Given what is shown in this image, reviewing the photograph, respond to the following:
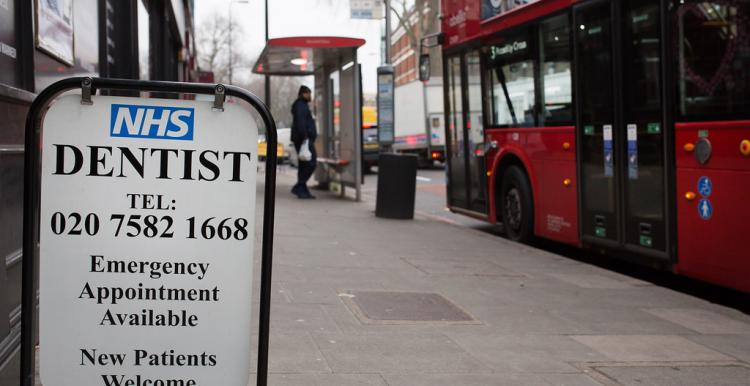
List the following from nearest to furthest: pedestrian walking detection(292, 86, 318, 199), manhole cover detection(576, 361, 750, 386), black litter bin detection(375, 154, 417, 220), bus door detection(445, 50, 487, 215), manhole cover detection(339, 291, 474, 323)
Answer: manhole cover detection(576, 361, 750, 386), manhole cover detection(339, 291, 474, 323), bus door detection(445, 50, 487, 215), black litter bin detection(375, 154, 417, 220), pedestrian walking detection(292, 86, 318, 199)

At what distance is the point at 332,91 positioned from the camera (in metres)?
18.1

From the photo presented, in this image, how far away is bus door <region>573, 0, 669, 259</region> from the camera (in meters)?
7.73

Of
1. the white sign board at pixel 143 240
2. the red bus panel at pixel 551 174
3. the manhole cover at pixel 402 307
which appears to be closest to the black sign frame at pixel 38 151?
the white sign board at pixel 143 240

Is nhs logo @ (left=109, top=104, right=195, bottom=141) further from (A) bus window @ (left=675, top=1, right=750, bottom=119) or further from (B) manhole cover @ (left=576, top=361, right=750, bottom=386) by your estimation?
(A) bus window @ (left=675, top=1, right=750, bottom=119)

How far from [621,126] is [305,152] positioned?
28.1 ft

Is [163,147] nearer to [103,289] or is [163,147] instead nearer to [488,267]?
[103,289]

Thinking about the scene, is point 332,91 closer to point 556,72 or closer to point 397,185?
point 397,185

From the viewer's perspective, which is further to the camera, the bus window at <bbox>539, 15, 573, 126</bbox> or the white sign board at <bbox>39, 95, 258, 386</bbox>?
the bus window at <bbox>539, 15, 573, 126</bbox>

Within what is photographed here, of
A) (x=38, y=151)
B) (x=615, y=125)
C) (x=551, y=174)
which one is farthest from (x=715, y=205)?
(x=38, y=151)

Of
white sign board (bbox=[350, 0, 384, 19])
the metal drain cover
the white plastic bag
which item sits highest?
white sign board (bbox=[350, 0, 384, 19])

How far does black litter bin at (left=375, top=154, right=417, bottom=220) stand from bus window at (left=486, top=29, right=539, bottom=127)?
7.21 ft

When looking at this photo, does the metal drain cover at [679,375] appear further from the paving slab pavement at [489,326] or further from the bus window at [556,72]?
the bus window at [556,72]

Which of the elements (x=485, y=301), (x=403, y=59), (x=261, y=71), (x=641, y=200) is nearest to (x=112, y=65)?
(x=485, y=301)

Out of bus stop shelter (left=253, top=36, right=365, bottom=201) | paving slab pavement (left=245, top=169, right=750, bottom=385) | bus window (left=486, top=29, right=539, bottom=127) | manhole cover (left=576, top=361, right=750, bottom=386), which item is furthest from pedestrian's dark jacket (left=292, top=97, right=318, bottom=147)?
manhole cover (left=576, top=361, right=750, bottom=386)
